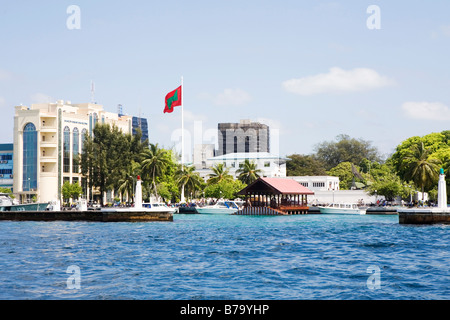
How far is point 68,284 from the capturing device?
56.9ft

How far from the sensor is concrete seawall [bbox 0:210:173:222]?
53.0 m

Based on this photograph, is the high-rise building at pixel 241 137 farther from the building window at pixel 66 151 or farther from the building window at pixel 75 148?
the building window at pixel 66 151

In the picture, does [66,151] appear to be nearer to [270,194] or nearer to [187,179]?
[187,179]

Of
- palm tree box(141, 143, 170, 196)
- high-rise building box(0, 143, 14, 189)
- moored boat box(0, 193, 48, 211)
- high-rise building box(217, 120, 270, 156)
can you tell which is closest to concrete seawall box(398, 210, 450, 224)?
moored boat box(0, 193, 48, 211)

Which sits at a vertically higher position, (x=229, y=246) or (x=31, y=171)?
(x=31, y=171)

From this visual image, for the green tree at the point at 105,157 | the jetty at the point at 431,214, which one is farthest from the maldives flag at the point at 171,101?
the jetty at the point at 431,214

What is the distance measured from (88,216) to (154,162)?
28.8 meters

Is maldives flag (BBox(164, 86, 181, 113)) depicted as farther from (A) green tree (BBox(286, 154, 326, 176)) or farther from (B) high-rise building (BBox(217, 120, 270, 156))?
(B) high-rise building (BBox(217, 120, 270, 156))

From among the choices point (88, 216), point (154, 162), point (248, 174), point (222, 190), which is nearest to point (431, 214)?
point (88, 216)

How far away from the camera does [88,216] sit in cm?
5831
